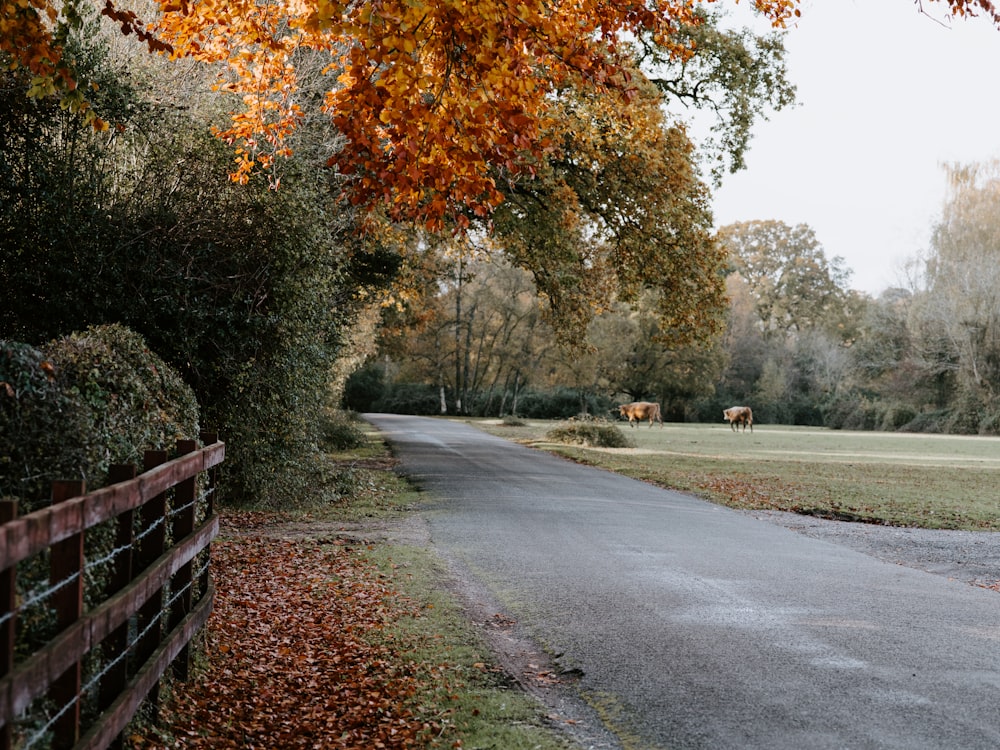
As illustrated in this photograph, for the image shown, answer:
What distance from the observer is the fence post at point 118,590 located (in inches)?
167

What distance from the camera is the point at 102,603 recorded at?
4059 millimetres

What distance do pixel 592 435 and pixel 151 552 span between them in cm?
3285

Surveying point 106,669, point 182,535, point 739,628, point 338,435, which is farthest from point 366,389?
point 106,669

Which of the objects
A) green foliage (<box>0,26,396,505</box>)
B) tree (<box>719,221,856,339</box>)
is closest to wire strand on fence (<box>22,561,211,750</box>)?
green foliage (<box>0,26,396,505</box>)

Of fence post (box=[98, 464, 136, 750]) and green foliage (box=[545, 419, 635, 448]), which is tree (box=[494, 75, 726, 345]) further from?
fence post (box=[98, 464, 136, 750])

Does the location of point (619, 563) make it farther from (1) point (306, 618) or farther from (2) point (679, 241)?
(2) point (679, 241)

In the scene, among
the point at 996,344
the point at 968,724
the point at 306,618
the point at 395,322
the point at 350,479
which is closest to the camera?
the point at 968,724

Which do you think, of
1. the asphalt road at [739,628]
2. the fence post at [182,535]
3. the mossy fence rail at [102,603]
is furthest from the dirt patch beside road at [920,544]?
the mossy fence rail at [102,603]

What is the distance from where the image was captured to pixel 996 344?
6369 centimetres

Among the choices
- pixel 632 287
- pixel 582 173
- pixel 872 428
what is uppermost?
pixel 582 173

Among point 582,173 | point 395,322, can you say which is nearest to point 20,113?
point 582,173

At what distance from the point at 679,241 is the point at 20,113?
13.5 meters

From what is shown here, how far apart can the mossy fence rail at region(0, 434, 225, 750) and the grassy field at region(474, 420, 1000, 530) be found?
44.0ft

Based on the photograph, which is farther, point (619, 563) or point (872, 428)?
point (872, 428)
